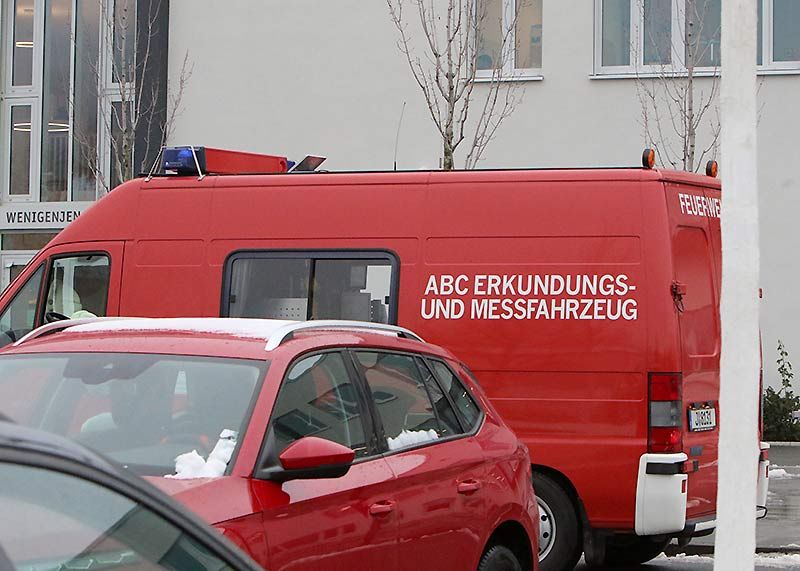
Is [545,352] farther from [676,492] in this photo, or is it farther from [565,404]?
[676,492]

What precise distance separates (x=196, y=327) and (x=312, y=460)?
3.76 feet

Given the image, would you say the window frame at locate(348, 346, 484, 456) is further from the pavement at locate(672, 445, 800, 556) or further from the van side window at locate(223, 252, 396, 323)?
the pavement at locate(672, 445, 800, 556)

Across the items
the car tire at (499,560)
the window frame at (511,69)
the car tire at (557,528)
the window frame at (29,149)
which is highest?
the window frame at (511,69)

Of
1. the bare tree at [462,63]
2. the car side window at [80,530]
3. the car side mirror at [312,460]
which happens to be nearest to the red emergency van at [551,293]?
the car side mirror at [312,460]

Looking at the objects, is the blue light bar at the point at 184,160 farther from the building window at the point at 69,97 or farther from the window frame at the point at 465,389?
the building window at the point at 69,97

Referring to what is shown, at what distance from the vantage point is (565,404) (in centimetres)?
902

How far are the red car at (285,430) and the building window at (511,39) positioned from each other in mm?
14191

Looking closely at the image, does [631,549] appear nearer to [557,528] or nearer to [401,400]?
[557,528]

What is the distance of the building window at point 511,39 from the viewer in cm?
1995

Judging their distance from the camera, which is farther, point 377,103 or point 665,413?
point 377,103

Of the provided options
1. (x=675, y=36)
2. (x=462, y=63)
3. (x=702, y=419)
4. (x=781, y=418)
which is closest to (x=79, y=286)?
(x=702, y=419)

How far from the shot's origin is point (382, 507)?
5.16 metres

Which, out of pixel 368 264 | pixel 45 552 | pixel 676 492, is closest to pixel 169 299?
pixel 368 264

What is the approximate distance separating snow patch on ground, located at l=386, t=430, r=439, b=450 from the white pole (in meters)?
1.19
